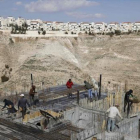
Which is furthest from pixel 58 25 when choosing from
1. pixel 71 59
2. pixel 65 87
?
pixel 65 87

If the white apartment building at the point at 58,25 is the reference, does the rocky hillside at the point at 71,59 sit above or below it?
below

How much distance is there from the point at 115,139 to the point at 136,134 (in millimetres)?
3595

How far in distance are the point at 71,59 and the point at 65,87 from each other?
27.5 meters

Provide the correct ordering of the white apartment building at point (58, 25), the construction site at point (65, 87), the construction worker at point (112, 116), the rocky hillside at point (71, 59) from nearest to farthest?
the construction site at point (65, 87), the construction worker at point (112, 116), the rocky hillside at point (71, 59), the white apartment building at point (58, 25)

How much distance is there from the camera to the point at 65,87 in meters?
19.5

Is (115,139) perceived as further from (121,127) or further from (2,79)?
(2,79)

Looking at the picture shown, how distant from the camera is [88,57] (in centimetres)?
5712

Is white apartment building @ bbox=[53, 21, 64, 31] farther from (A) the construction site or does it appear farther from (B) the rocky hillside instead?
(A) the construction site

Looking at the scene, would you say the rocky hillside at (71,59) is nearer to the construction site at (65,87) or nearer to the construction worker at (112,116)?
the construction site at (65,87)

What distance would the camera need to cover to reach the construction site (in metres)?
11.0

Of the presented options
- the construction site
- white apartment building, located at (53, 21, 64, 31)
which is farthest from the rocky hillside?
white apartment building, located at (53, 21, 64, 31)

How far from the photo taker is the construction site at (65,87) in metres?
11.0

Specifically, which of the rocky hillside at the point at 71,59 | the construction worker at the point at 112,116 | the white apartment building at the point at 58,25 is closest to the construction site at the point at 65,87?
the rocky hillside at the point at 71,59

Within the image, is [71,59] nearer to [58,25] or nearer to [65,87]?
[65,87]
